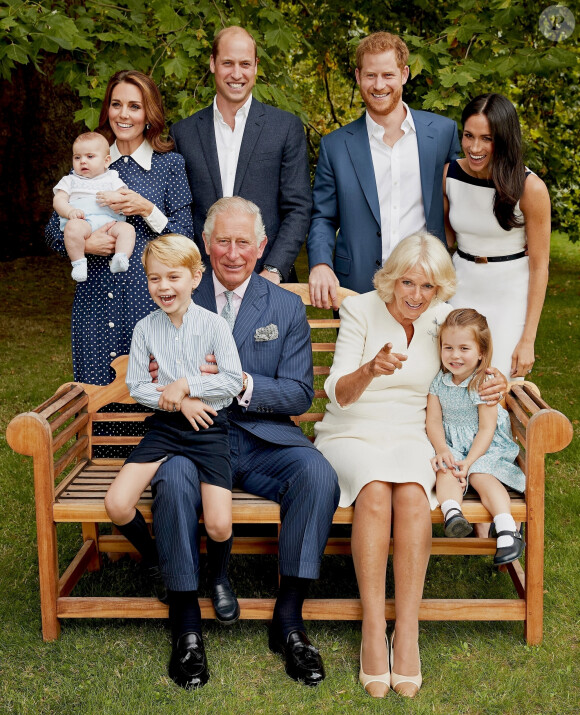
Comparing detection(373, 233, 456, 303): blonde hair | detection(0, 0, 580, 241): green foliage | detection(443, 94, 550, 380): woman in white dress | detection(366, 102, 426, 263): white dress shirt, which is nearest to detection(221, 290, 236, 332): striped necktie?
detection(373, 233, 456, 303): blonde hair

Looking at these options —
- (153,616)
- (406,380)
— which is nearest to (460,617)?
(406,380)

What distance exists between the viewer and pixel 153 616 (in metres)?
3.44

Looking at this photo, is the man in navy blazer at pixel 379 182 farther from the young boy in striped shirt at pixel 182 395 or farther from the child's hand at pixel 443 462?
the child's hand at pixel 443 462

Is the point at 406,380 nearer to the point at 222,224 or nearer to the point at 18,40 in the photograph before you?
the point at 222,224

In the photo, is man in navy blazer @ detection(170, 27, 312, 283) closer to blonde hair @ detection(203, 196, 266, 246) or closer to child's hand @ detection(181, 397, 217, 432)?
blonde hair @ detection(203, 196, 266, 246)

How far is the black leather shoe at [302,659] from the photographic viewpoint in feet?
10.5

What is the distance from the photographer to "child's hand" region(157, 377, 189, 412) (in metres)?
3.29

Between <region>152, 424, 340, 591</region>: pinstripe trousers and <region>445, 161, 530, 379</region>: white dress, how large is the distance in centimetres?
112

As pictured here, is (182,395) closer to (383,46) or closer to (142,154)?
(142,154)

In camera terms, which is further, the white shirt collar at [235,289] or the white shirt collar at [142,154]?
the white shirt collar at [142,154]

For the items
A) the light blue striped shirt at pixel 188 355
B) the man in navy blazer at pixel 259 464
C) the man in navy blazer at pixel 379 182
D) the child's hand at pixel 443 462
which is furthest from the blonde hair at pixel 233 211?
the child's hand at pixel 443 462

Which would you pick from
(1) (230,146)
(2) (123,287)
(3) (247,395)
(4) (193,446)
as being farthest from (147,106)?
(4) (193,446)

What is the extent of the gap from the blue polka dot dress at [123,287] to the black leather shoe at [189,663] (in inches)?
56.1

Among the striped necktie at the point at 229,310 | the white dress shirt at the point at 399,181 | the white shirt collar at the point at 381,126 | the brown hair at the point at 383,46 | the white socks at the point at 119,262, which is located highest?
the brown hair at the point at 383,46
